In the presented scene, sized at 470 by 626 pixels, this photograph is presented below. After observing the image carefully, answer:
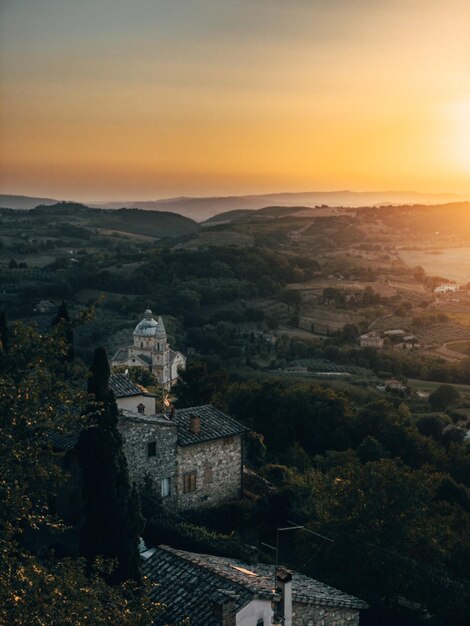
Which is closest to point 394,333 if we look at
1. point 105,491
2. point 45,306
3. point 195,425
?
point 45,306

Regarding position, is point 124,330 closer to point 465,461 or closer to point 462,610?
point 465,461

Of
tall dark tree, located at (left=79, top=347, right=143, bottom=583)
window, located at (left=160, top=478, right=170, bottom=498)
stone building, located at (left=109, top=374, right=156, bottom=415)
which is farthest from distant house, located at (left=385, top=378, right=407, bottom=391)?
tall dark tree, located at (left=79, top=347, right=143, bottom=583)

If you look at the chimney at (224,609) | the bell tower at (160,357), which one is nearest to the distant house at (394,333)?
the bell tower at (160,357)

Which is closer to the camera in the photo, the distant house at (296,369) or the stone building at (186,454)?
the stone building at (186,454)

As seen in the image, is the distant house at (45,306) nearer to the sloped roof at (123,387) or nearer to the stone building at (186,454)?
the sloped roof at (123,387)

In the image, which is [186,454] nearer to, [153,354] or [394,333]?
[153,354]

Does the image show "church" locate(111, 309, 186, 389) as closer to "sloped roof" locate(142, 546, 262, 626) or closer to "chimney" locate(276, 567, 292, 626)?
"sloped roof" locate(142, 546, 262, 626)
